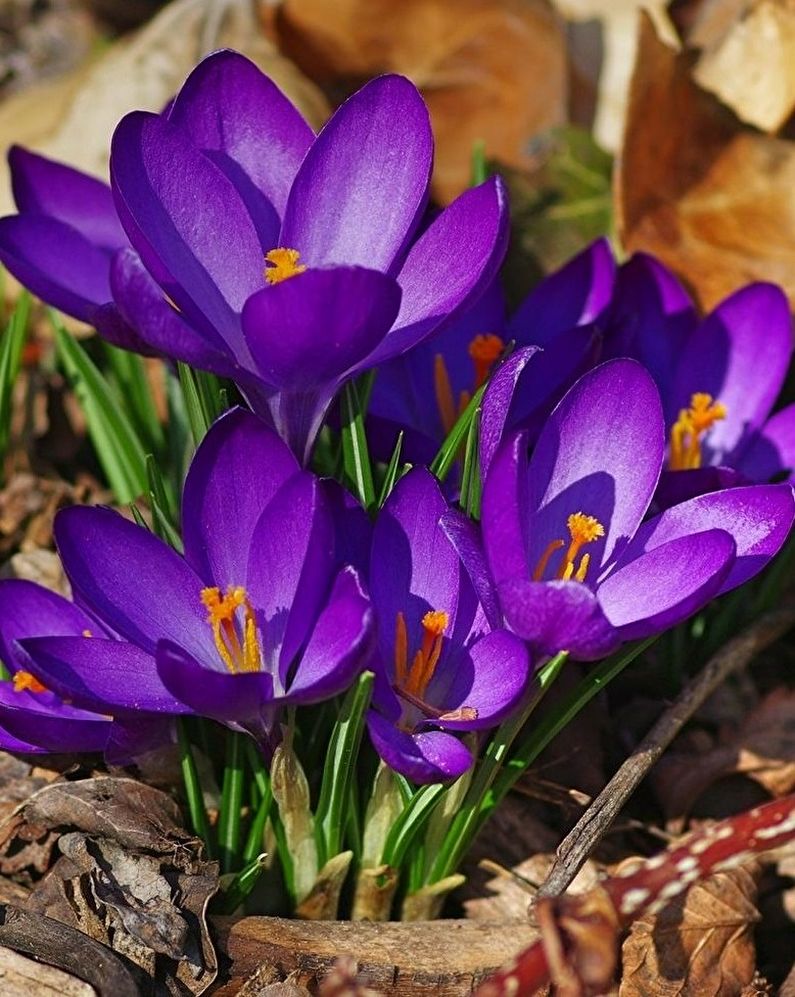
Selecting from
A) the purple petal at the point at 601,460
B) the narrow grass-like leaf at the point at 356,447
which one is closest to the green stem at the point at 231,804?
the narrow grass-like leaf at the point at 356,447

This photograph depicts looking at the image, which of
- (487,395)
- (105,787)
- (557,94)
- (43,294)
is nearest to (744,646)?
(487,395)

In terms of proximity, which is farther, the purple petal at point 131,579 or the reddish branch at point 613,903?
the purple petal at point 131,579

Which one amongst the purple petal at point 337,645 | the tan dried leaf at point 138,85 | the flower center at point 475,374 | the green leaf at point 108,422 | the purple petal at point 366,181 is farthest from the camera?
the tan dried leaf at point 138,85

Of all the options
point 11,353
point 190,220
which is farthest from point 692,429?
point 11,353

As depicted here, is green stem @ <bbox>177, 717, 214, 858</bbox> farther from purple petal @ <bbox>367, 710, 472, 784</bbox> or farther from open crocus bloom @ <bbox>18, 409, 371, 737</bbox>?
purple petal @ <bbox>367, 710, 472, 784</bbox>

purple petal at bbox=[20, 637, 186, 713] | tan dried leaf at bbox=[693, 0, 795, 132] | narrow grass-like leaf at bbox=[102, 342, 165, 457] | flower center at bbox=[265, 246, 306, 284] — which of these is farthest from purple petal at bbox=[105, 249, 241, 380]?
tan dried leaf at bbox=[693, 0, 795, 132]

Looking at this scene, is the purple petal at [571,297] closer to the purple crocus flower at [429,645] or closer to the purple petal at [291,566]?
the purple crocus flower at [429,645]
